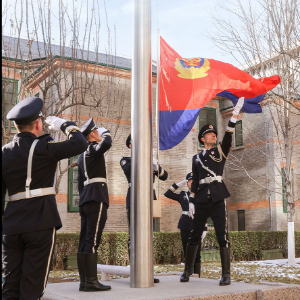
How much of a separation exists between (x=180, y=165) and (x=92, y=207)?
515 inches

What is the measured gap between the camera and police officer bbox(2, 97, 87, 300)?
143 inches

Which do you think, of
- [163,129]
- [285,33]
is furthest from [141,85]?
[285,33]

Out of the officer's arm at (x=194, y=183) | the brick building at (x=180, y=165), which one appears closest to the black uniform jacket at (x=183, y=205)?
the officer's arm at (x=194, y=183)

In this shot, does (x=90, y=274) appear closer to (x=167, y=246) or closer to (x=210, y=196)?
(x=210, y=196)

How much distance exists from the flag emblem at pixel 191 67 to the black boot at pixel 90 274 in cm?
368

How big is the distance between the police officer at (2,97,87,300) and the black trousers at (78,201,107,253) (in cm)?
219

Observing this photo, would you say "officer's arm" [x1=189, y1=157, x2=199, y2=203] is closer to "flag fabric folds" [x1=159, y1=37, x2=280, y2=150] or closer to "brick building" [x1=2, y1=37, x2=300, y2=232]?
"flag fabric folds" [x1=159, y1=37, x2=280, y2=150]

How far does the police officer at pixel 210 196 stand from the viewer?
6582 millimetres

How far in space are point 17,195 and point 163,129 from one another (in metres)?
4.01

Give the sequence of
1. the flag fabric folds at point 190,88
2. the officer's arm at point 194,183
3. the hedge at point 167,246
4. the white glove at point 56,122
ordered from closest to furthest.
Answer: the white glove at point 56,122 → the officer's arm at point 194,183 → the flag fabric folds at point 190,88 → the hedge at point 167,246

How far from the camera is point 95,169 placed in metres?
6.36

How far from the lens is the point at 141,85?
6.25 metres

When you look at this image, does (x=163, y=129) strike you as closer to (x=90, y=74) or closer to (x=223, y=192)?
(x=223, y=192)

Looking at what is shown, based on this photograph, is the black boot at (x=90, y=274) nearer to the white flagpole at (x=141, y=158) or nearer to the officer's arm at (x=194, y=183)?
the white flagpole at (x=141, y=158)
